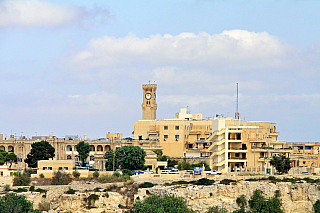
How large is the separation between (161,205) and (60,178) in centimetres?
1656

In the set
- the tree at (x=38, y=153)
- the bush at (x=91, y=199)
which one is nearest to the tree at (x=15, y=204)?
the bush at (x=91, y=199)

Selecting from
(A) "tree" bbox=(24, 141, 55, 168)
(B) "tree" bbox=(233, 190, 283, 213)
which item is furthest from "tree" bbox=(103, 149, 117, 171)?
(B) "tree" bbox=(233, 190, 283, 213)

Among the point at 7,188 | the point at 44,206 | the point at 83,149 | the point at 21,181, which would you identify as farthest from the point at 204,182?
the point at 83,149

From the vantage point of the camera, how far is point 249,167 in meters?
96.9

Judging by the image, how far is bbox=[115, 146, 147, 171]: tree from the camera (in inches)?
3743

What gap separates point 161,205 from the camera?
76438 millimetres

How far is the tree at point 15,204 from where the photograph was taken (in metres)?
74.3

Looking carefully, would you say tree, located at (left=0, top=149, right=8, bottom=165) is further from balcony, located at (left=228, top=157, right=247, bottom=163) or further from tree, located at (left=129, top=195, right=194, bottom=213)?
balcony, located at (left=228, top=157, right=247, bottom=163)

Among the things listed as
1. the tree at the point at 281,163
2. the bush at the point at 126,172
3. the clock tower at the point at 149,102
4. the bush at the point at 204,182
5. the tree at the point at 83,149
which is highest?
the clock tower at the point at 149,102

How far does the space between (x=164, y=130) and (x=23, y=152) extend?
2408 centimetres

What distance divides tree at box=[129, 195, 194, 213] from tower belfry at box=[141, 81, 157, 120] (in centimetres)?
6004

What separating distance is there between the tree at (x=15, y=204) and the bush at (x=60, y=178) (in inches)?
353

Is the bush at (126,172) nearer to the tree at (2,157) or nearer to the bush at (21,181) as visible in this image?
the bush at (21,181)

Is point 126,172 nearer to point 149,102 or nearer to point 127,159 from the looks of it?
point 127,159
